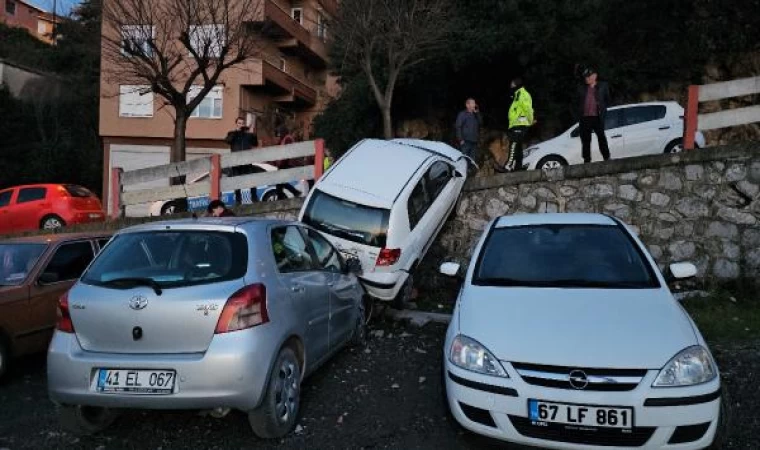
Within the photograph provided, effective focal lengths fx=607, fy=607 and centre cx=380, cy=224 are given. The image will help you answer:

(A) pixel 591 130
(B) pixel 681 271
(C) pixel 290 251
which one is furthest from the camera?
(A) pixel 591 130

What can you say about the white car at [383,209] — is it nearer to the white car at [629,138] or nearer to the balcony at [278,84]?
the white car at [629,138]

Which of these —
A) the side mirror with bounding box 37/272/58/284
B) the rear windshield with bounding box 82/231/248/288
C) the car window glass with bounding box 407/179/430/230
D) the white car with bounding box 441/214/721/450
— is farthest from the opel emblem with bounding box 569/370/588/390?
the side mirror with bounding box 37/272/58/284

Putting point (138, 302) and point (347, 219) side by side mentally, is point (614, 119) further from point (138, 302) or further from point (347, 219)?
point (138, 302)

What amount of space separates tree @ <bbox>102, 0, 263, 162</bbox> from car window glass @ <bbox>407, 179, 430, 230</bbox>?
26.1ft

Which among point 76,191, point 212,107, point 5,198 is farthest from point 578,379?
point 212,107

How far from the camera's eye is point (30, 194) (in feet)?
53.2

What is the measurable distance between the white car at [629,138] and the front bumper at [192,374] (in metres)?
9.96

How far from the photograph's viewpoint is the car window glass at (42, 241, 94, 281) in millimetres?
6379

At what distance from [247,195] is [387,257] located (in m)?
6.48

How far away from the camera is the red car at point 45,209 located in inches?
623

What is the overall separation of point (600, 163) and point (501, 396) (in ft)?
23.2

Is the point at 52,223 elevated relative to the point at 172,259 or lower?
lower

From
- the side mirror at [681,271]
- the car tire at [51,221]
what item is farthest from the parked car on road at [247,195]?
the side mirror at [681,271]

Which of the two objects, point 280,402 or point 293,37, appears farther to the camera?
point 293,37
